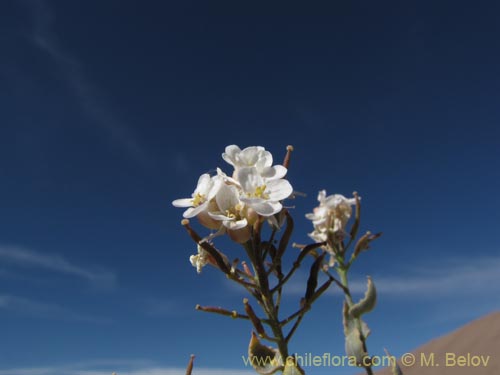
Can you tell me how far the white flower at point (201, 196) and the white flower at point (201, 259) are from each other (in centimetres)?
23

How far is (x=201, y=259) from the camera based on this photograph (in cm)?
245

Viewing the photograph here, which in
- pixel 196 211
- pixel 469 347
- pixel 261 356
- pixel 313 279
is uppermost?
pixel 469 347

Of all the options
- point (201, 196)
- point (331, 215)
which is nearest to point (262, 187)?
point (201, 196)

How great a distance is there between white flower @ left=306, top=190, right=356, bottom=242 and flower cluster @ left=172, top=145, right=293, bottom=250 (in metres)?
2.45

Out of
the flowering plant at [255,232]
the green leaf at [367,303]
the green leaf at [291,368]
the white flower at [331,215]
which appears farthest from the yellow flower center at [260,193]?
the white flower at [331,215]

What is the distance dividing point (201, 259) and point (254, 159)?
674 millimetres

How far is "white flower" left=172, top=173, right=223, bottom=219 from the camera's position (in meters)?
2.27

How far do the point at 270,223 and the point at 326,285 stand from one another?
468 millimetres

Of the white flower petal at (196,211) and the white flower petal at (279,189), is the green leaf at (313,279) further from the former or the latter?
the white flower petal at (196,211)

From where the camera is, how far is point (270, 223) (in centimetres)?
230

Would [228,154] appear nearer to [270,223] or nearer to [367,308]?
[270,223]

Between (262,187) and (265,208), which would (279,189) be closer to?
(262,187)

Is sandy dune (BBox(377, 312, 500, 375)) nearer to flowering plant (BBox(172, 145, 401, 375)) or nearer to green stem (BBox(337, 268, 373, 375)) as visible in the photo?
green stem (BBox(337, 268, 373, 375))

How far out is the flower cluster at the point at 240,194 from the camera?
7.10ft
